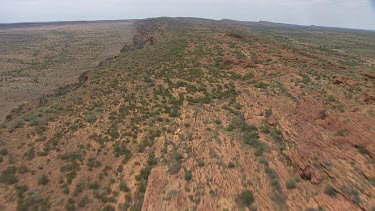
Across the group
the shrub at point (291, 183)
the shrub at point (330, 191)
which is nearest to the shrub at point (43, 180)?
the shrub at point (291, 183)

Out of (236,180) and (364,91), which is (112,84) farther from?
(364,91)

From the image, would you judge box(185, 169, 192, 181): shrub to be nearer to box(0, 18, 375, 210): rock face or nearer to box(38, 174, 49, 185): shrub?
box(0, 18, 375, 210): rock face

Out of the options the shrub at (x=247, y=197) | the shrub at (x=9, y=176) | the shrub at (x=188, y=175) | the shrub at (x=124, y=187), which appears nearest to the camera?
the shrub at (x=247, y=197)

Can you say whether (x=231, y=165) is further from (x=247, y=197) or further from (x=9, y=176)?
(x=9, y=176)

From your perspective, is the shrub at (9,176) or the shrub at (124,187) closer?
the shrub at (124,187)

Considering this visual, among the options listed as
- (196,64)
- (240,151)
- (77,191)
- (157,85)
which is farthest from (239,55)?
(77,191)

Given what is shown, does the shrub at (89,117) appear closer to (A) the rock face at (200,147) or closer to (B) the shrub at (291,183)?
(A) the rock face at (200,147)

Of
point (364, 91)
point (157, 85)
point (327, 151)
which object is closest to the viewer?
point (327, 151)
